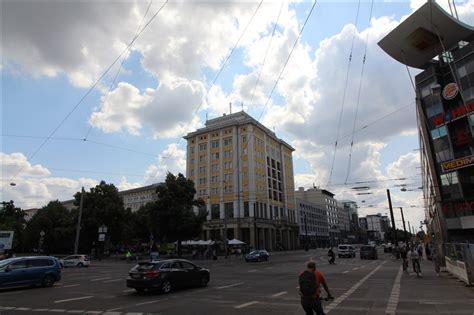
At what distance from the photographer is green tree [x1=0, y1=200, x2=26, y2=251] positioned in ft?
248

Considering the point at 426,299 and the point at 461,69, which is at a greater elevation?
the point at 461,69

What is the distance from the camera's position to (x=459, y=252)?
2109cm

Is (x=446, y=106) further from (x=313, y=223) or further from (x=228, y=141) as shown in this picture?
(x=313, y=223)

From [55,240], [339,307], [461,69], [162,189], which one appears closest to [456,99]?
[461,69]

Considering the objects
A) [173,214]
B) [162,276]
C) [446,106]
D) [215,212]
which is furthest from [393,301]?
[215,212]

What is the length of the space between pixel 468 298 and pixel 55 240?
71917mm

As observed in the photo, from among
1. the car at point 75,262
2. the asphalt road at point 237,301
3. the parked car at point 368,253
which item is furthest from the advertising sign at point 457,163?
the car at point 75,262

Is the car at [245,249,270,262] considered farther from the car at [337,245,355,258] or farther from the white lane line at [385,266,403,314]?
the white lane line at [385,266,403,314]

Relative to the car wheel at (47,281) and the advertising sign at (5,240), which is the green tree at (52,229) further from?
the car wheel at (47,281)

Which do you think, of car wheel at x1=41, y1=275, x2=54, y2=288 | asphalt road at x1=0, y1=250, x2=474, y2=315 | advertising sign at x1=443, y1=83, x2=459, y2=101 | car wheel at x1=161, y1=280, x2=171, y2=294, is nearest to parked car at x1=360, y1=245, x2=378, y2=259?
advertising sign at x1=443, y1=83, x2=459, y2=101

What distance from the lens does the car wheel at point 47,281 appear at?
62.0ft

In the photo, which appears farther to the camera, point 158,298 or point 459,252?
point 459,252

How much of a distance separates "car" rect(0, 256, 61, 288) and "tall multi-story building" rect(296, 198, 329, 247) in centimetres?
10792

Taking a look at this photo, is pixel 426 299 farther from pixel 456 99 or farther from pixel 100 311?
pixel 456 99
